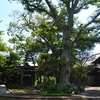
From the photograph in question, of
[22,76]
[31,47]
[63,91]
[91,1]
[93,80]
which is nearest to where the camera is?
[63,91]

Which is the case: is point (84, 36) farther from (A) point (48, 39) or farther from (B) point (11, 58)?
(B) point (11, 58)

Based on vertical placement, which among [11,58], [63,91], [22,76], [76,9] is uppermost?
[76,9]

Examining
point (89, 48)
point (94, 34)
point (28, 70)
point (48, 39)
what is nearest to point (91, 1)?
point (94, 34)

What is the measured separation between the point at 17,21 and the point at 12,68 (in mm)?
6053

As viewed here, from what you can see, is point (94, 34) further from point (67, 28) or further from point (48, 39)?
point (48, 39)

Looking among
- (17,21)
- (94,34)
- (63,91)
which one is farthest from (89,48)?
(17,21)

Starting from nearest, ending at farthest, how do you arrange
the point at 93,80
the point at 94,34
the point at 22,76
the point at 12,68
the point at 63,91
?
the point at 63,91 < the point at 94,34 < the point at 12,68 < the point at 22,76 < the point at 93,80

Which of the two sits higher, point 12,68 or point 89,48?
point 89,48

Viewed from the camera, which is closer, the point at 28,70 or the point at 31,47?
the point at 31,47

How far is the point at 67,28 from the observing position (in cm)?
1405

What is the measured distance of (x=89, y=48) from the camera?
14805mm

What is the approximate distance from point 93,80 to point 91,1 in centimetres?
1472

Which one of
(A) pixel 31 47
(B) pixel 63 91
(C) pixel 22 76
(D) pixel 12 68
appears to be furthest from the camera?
(C) pixel 22 76

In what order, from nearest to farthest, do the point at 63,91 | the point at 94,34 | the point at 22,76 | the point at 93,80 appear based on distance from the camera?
1. the point at 63,91
2. the point at 94,34
3. the point at 22,76
4. the point at 93,80
